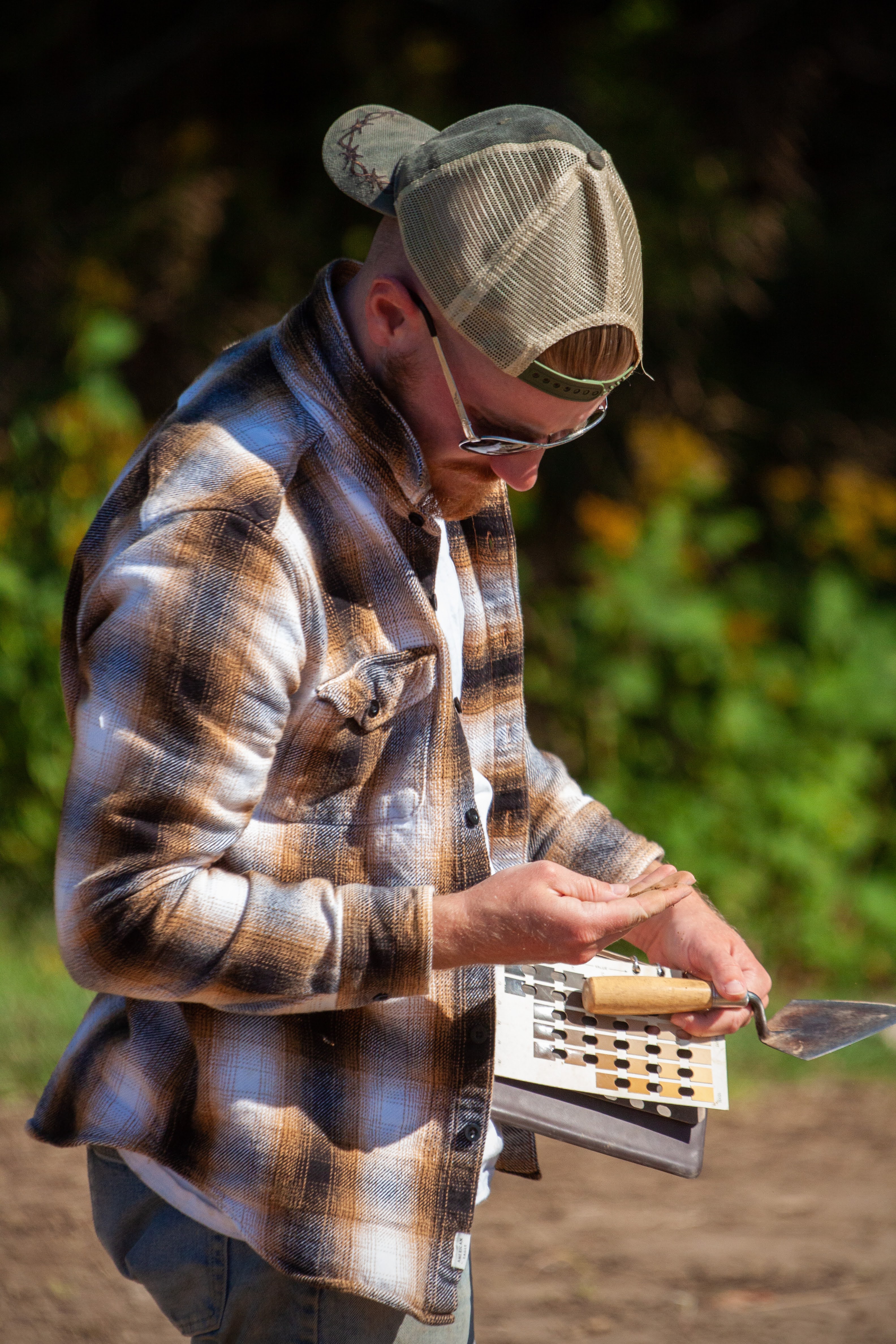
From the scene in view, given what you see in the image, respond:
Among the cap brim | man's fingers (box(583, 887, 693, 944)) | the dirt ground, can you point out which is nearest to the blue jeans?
man's fingers (box(583, 887, 693, 944))

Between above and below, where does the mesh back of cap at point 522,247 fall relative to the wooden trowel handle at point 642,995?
above

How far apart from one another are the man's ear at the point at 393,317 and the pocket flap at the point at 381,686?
345 millimetres

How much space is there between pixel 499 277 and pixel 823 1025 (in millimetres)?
1008

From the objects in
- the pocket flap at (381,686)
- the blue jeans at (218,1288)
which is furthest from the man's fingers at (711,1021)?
the pocket flap at (381,686)

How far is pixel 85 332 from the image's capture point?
478 centimetres

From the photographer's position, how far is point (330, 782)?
150 centimetres

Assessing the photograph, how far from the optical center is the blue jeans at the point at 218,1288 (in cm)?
152

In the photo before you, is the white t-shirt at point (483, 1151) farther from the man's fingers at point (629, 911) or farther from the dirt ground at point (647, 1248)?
the dirt ground at point (647, 1248)

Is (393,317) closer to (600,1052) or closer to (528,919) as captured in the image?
(528,919)

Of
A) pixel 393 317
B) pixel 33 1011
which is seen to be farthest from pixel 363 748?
pixel 33 1011

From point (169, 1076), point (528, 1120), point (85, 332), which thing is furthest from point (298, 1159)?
point (85, 332)

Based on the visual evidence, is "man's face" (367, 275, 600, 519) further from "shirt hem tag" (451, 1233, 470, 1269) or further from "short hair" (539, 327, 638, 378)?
"shirt hem tag" (451, 1233, 470, 1269)

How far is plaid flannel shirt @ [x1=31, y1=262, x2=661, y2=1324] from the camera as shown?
136cm

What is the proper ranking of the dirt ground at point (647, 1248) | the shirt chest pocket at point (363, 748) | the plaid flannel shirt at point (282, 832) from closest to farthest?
the plaid flannel shirt at point (282, 832) < the shirt chest pocket at point (363, 748) < the dirt ground at point (647, 1248)
